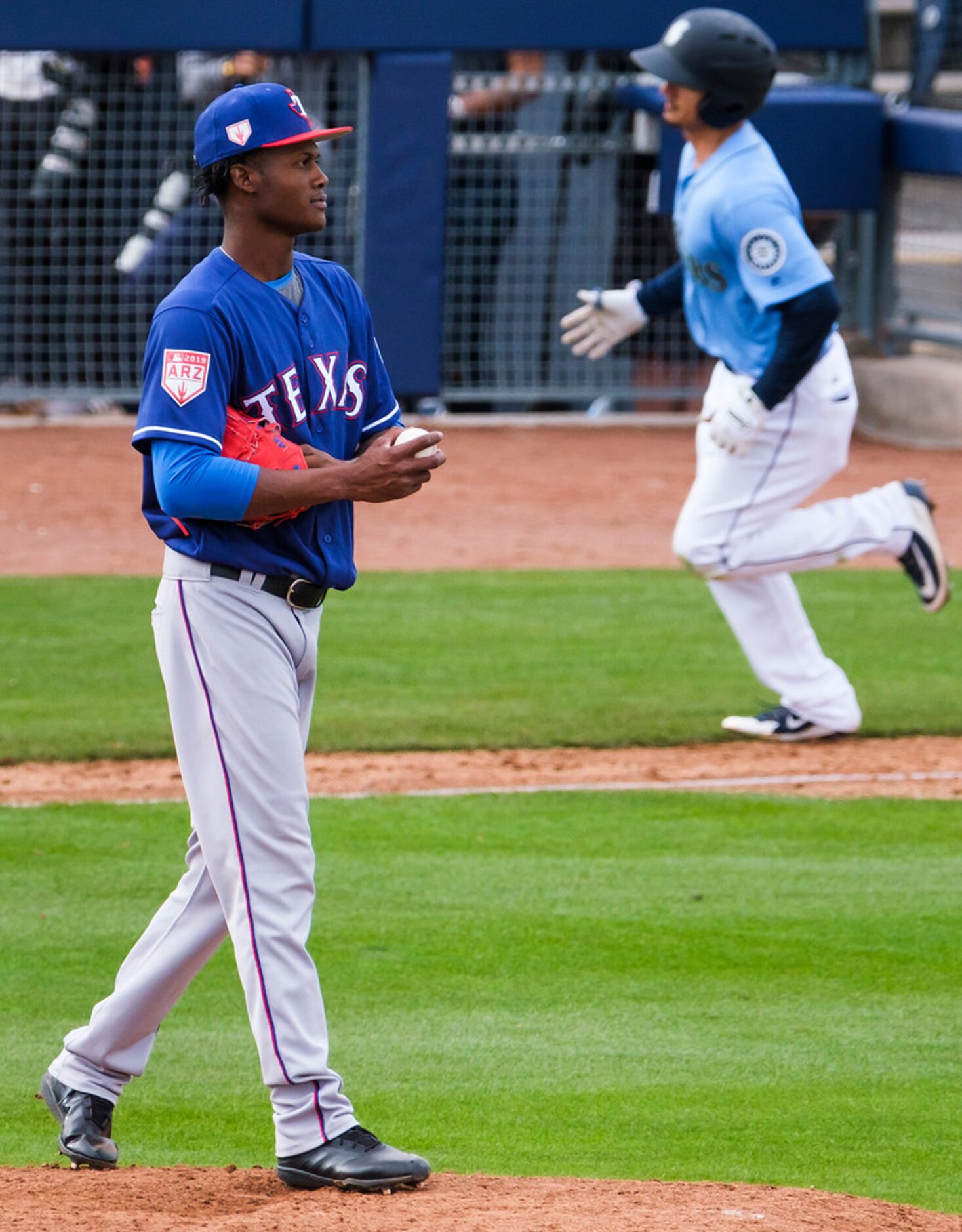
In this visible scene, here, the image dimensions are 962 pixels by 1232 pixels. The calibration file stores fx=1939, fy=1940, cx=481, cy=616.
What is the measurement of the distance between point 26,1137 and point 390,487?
1.50 m

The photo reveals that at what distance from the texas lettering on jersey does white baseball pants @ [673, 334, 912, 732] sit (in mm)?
3247

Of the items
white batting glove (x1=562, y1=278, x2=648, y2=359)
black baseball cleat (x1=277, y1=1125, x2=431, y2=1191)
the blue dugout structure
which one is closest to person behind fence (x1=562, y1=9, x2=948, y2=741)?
white batting glove (x1=562, y1=278, x2=648, y2=359)

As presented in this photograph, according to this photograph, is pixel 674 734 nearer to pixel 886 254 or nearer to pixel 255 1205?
pixel 255 1205

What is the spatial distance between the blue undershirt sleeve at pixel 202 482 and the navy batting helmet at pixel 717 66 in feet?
12.8

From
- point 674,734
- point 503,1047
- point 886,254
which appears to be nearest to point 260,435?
point 503,1047

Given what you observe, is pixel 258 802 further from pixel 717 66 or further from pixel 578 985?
pixel 717 66

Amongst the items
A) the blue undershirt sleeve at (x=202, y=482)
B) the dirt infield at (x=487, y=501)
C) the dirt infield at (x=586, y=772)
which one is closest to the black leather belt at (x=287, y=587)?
the blue undershirt sleeve at (x=202, y=482)

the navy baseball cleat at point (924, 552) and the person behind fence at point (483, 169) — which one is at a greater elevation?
the person behind fence at point (483, 169)

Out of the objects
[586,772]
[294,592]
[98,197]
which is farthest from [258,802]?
[98,197]

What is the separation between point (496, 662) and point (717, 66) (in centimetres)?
262

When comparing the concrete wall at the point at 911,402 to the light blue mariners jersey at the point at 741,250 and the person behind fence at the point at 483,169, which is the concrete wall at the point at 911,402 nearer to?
the person behind fence at the point at 483,169

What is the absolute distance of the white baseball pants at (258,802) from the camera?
3.34 meters

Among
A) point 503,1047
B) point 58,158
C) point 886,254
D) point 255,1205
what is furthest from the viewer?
point 886,254

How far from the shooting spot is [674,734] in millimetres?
7027
